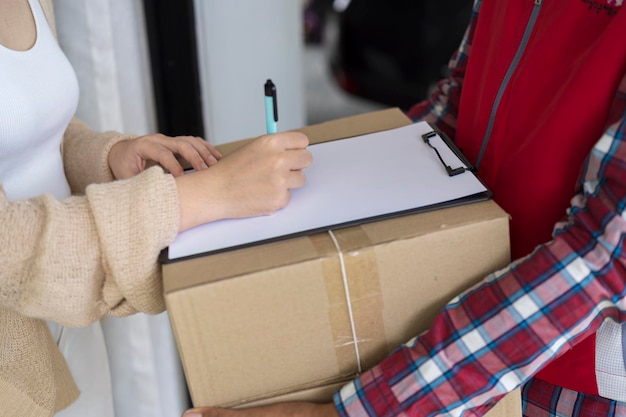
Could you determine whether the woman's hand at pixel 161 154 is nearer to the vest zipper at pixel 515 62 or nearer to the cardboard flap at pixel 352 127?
the cardboard flap at pixel 352 127

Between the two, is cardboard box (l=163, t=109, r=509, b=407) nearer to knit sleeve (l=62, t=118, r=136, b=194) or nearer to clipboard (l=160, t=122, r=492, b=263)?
clipboard (l=160, t=122, r=492, b=263)

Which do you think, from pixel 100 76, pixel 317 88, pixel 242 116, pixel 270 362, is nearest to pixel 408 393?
pixel 270 362

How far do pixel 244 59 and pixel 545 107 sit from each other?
997 millimetres

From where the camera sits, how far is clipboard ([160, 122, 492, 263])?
27.0 inches

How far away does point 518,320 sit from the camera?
0.66m

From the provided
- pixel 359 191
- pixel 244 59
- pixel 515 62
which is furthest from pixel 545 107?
pixel 244 59

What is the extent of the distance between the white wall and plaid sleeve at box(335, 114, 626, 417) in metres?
0.99

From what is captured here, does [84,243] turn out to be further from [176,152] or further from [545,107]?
[545,107]

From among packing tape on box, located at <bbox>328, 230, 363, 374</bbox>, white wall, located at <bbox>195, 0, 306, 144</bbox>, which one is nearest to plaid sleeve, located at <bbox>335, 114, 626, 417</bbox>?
packing tape on box, located at <bbox>328, 230, 363, 374</bbox>

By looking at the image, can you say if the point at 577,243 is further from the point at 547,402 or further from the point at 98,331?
the point at 98,331

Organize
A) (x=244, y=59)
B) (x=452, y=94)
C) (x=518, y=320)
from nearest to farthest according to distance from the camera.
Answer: (x=518, y=320) < (x=452, y=94) < (x=244, y=59)

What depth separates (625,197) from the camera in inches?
23.6

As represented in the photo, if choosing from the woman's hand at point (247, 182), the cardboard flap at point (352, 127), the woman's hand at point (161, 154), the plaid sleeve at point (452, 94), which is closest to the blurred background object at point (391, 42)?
the plaid sleeve at point (452, 94)

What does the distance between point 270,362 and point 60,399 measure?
0.44 metres
